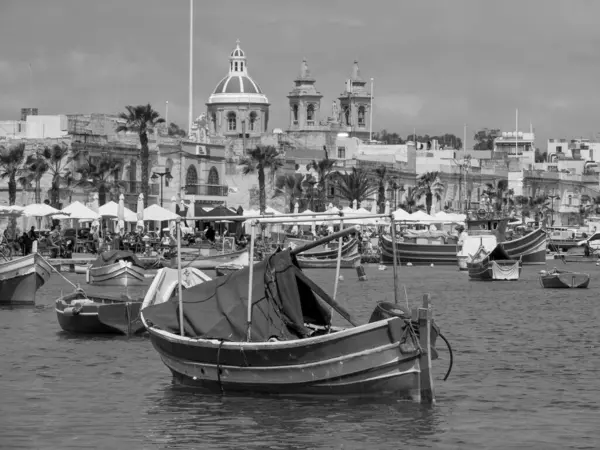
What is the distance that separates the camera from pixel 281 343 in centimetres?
2358

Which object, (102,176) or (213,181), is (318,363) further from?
(213,181)

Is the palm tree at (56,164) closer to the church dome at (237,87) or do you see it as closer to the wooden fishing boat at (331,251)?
the wooden fishing boat at (331,251)

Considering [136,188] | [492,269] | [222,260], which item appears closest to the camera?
[222,260]

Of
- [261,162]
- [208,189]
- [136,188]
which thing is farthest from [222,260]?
[208,189]

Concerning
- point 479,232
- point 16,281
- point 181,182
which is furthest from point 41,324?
point 181,182

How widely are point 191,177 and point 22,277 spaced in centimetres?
7605

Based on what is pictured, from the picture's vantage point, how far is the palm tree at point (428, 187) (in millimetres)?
160250

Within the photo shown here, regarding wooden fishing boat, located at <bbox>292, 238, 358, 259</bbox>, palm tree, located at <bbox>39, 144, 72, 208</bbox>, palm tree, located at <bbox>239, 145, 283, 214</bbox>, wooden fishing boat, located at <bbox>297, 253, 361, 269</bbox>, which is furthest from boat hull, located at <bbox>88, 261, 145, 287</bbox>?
palm tree, located at <bbox>239, 145, 283, 214</bbox>

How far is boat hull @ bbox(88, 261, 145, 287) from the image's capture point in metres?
55.0

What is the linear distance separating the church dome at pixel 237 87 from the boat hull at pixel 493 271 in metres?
123

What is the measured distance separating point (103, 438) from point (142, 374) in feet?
23.0

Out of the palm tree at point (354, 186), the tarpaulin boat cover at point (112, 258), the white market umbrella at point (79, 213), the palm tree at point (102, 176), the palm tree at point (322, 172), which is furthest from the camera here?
the palm tree at point (354, 186)

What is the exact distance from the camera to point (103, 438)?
73.2 ft

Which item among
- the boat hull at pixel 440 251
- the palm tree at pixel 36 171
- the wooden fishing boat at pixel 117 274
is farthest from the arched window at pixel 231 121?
the wooden fishing boat at pixel 117 274
